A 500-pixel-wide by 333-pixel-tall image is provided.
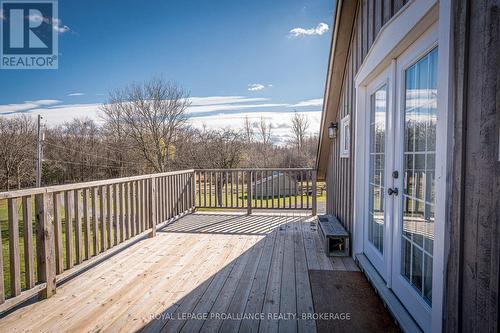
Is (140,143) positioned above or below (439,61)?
above

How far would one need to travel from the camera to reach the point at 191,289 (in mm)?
2461

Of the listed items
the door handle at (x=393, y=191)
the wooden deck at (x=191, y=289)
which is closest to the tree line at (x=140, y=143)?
the wooden deck at (x=191, y=289)

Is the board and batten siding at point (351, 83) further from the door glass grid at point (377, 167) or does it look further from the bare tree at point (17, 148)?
the bare tree at point (17, 148)

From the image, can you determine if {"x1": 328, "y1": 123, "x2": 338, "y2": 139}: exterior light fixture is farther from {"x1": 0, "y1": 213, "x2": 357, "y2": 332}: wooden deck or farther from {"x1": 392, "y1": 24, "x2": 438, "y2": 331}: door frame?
{"x1": 392, "y1": 24, "x2": 438, "y2": 331}: door frame

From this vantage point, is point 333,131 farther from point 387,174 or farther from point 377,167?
point 387,174

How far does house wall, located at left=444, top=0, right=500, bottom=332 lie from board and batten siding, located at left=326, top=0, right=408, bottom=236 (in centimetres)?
102

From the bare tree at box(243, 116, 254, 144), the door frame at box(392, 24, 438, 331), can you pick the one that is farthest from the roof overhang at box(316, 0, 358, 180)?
the bare tree at box(243, 116, 254, 144)

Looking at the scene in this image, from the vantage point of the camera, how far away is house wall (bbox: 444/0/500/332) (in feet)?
2.99

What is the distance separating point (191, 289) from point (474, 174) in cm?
233

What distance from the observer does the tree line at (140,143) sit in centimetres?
1489

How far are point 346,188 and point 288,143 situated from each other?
1694 cm

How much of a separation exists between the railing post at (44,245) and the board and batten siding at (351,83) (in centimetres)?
323

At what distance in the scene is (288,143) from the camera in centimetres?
2034

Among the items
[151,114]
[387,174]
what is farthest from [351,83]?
[151,114]
